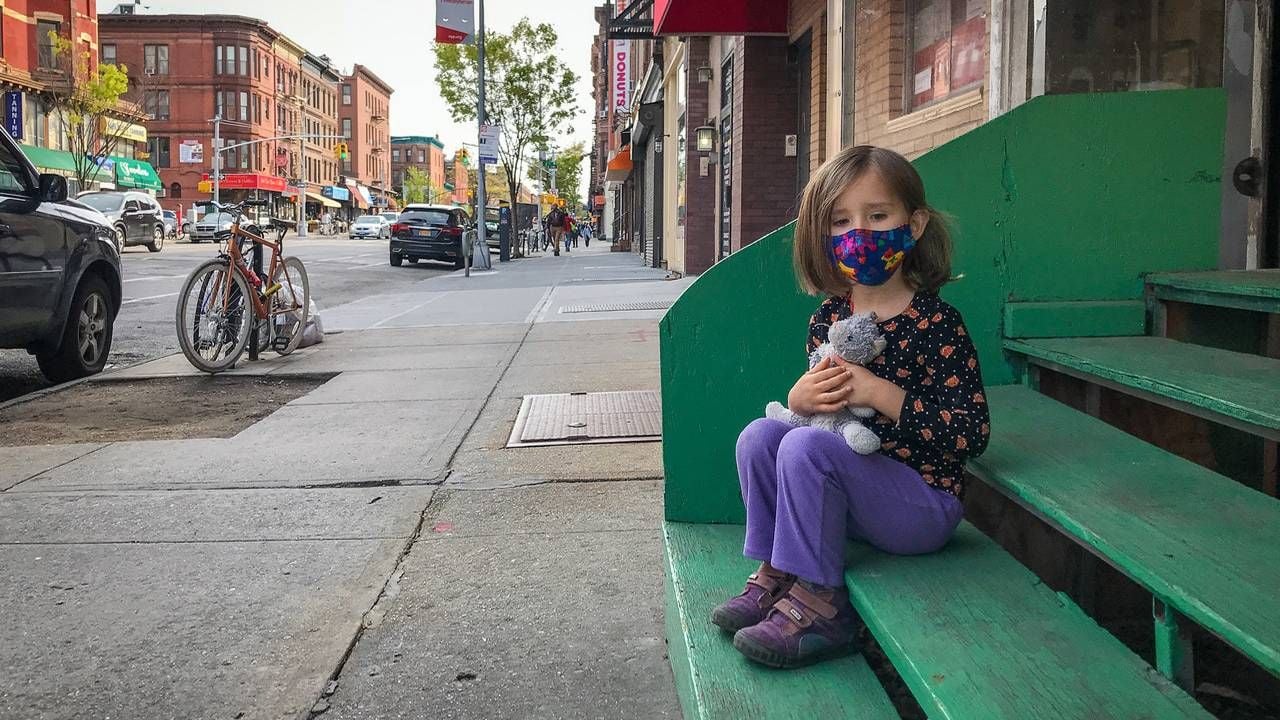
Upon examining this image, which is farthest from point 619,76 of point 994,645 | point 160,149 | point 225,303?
point 160,149

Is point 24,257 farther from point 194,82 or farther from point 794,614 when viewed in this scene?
point 194,82

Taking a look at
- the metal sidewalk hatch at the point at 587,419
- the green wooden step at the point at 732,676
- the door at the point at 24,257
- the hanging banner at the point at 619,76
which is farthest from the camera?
the hanging banner at the point at 619,76

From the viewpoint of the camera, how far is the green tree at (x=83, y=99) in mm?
48500

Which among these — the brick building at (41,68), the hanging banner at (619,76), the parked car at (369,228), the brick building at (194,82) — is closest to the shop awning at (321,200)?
the brick building at (194,82)

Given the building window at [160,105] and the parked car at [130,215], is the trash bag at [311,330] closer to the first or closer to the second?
the parked car at [130,215]

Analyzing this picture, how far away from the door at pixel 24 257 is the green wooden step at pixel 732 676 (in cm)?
587

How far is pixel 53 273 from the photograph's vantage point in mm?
7227

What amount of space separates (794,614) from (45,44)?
189ft

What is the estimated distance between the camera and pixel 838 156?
7.77 ft

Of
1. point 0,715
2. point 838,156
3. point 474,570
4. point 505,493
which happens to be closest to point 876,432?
point 838,156

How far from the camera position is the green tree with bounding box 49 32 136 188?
48.5 metres

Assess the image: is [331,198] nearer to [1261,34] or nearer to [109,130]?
[109,130]

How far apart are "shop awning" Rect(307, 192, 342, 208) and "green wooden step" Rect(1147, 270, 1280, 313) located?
3812 inches

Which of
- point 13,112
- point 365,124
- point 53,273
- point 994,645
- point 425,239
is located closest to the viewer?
point 994,645
